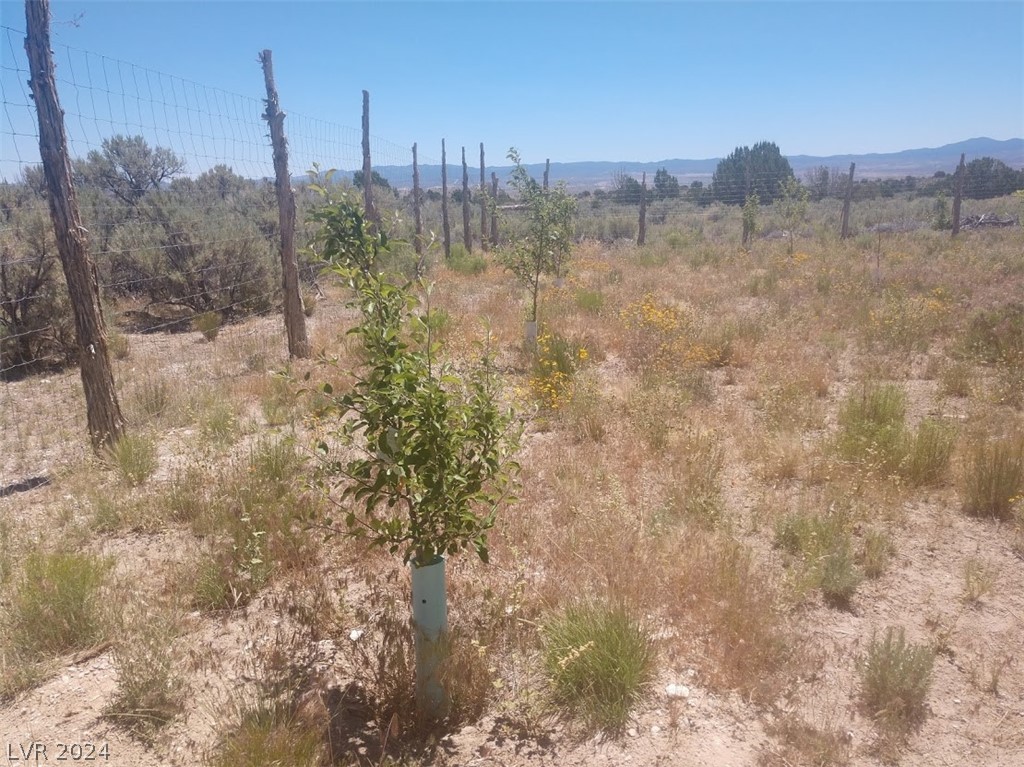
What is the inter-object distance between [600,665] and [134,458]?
3.99 meters

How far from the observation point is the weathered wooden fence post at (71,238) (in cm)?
469

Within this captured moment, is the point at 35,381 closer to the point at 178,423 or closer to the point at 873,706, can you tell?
the point at 178,423

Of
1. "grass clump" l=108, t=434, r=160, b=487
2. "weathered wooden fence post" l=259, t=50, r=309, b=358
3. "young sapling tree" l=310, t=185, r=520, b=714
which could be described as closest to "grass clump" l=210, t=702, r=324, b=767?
"young sapling tree" l=310, t=185, r=520, b=714

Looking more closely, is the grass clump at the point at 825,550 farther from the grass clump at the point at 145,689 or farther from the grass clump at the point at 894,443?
the grass clump at the point at 145,689

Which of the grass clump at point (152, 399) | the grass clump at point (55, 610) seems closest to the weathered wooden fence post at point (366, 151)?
the grass clump at point (152, 399)

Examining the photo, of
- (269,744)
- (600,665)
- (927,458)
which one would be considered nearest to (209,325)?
(269,744)

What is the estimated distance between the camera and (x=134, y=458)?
4875 millimetres

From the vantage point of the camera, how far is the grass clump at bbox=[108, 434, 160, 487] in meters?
4.80

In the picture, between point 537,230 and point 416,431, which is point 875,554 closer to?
point 416,431

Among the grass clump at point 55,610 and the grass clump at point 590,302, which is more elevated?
the grass clump at point 590,302

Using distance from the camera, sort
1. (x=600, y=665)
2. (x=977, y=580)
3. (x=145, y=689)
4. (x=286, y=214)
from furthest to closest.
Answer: (x=286, y=214), (x=977, y=580), (x=600, y=665), (x=145, y=689)

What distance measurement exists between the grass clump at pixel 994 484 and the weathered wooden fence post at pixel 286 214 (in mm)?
7369

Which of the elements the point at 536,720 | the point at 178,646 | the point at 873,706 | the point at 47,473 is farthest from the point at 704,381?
the point at 47,473

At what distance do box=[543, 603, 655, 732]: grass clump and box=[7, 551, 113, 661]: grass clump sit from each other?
2.22m
